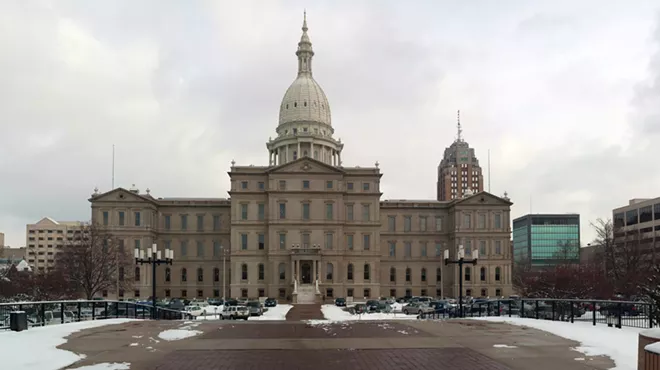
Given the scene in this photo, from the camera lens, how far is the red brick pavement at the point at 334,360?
14.6m

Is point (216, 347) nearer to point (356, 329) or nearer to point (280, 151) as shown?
point (356, 329)

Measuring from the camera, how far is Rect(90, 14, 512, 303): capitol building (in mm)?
98812

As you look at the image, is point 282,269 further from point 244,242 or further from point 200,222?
point 200,222

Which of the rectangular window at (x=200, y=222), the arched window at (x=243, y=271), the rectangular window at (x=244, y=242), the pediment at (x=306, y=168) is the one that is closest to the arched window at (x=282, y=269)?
the arched window at (x=243, y=271)

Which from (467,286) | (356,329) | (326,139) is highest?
(326,139)

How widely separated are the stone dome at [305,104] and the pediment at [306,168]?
3097 cm

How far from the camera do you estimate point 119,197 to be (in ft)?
337

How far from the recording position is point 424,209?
371ft

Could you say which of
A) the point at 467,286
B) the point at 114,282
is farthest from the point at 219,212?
the point at 467,286

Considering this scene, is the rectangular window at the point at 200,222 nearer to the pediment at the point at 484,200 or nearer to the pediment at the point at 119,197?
the pediment at the point at 119,197

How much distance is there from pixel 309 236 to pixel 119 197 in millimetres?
33330

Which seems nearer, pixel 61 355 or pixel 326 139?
pixel 61 355

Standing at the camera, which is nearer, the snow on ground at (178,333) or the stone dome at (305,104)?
the snow on ground at (178,333)

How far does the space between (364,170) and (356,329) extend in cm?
7858
